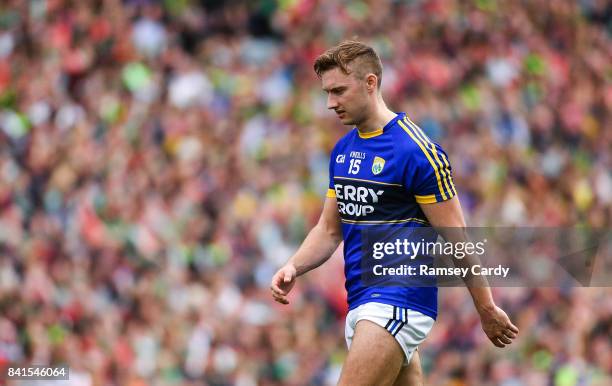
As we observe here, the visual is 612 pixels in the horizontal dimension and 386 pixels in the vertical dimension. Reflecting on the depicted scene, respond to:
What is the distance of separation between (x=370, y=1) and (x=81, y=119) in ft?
14.2

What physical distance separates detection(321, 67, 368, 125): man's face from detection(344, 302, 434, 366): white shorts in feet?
3.07

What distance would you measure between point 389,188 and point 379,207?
123 mm

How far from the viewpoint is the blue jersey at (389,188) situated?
18.2ft

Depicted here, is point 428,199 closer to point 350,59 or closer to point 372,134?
point 372,134

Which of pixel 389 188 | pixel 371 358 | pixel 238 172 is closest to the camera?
pixel 371 358

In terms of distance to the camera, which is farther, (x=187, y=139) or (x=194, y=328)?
(x=187, y=139)

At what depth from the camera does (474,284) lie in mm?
5496

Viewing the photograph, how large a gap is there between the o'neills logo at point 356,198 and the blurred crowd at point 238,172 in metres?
4.76

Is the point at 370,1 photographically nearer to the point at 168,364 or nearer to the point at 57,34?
the point at 57,34

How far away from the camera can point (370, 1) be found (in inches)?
582

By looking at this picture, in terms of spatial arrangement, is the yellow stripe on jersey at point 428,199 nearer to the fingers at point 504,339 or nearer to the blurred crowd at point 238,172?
the fingers at point 504,339

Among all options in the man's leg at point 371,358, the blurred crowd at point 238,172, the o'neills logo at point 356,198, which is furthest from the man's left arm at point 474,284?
the blurred crowd at point 238,172

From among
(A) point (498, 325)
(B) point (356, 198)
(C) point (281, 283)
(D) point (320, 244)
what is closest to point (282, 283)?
(C) point (281, 283)

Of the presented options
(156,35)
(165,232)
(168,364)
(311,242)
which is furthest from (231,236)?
(311,242)
